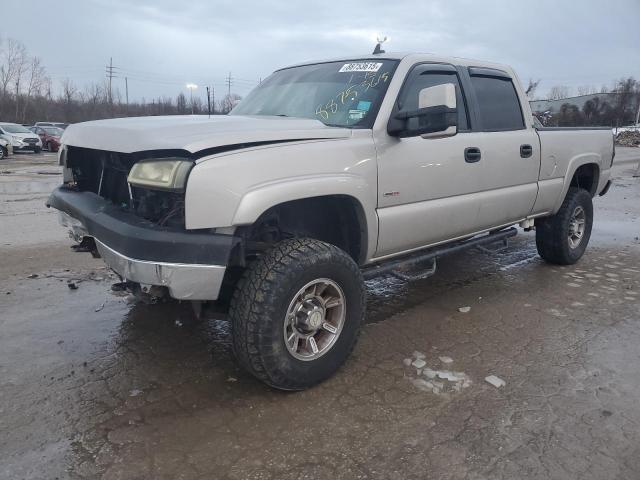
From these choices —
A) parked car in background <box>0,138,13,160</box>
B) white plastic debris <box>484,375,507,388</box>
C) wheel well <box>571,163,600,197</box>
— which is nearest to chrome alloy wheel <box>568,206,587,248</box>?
wheel well <box>571,163,600,197</box>

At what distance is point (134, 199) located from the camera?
2926 millimetres

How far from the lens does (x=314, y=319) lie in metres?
3.00

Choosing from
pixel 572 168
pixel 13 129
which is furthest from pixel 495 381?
pixel 13 129

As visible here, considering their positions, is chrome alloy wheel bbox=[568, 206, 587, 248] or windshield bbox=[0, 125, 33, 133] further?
windshield bbox=[0, 125, 33, 133]

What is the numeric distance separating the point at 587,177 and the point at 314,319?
443 cm

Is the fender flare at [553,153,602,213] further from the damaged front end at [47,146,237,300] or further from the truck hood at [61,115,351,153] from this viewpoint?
the damaged front end at [47,146,237,300]

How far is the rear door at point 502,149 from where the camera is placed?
4.21 meters

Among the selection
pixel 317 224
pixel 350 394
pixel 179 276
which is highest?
pixel 317 224

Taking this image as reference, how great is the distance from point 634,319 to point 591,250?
2.63 metres

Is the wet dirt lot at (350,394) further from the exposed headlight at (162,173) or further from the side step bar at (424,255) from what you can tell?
the exposed headlight at (162,173)

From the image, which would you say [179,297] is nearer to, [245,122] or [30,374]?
[245,122]

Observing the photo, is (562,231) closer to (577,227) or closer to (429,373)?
(577,227)

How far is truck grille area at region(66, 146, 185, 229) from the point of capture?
109 inches

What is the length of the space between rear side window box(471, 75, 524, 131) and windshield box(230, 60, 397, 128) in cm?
108
